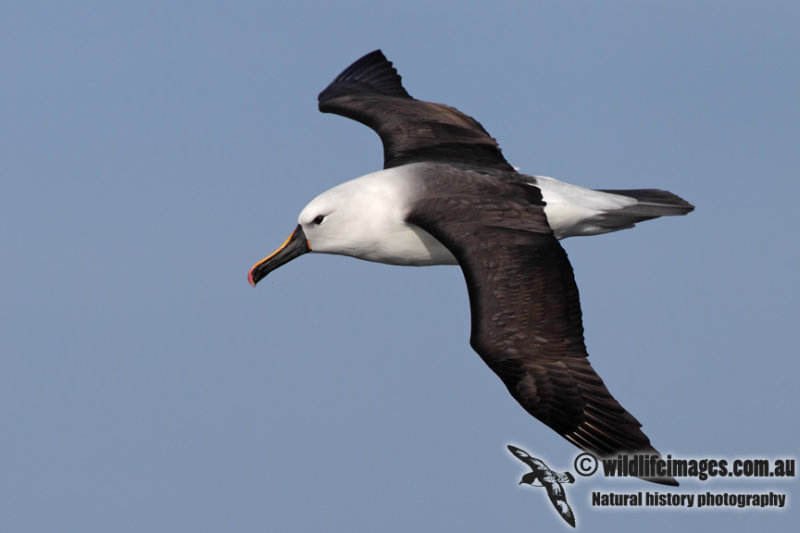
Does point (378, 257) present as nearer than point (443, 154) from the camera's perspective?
Yes

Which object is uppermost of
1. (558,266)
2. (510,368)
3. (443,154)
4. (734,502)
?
(443,154)

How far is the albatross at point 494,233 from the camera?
995 cm

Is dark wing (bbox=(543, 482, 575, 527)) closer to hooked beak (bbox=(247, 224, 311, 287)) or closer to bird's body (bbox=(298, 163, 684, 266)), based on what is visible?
bird's body (bbox=(298, 163, 684, 266))

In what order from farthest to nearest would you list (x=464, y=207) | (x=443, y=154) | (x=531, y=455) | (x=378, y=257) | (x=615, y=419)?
(x=443, y=154)
(x=378, y=257)
(x=464, y=207)
(x=531, y=455)
(x=615, y=419)

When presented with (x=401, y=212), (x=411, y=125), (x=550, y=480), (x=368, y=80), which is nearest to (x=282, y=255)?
(x=401, y=212)

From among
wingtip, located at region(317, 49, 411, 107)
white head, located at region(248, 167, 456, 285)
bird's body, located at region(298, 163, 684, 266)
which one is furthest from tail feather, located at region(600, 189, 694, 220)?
wingtip, located at region(317, 49, 411, 107)

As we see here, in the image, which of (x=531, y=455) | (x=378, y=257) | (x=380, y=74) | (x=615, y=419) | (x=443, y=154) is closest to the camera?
(x=615, y=419)

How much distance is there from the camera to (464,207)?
37.2 feet

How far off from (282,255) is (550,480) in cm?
369

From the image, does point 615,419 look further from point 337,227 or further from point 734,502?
point 337,227

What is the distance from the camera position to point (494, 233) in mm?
10961

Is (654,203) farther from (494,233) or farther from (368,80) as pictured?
(368,80)

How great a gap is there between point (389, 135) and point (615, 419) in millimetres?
5073

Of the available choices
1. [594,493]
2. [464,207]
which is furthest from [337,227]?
[594,493]
